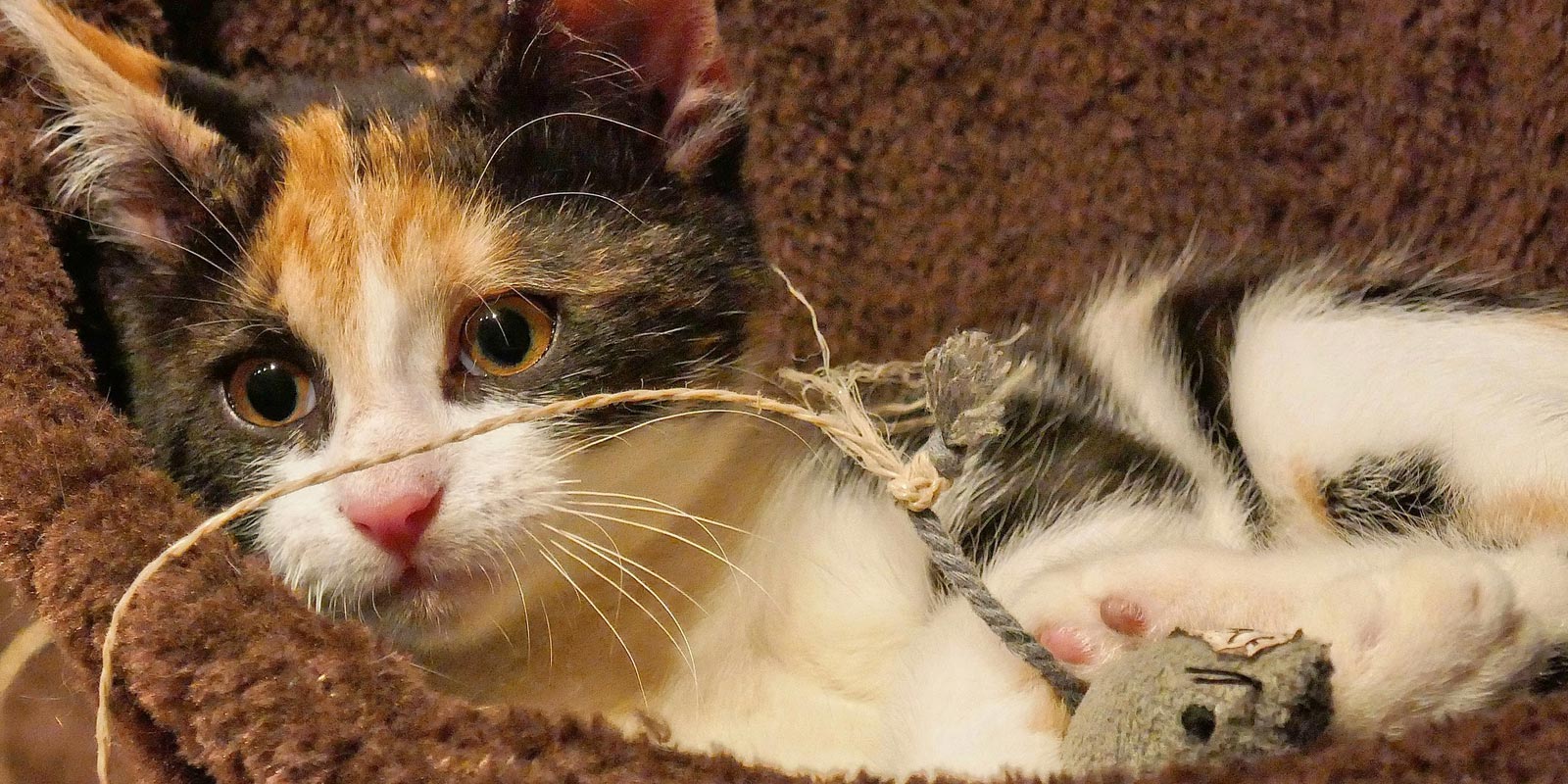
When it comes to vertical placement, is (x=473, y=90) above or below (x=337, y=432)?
above

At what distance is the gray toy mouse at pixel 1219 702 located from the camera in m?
0.51

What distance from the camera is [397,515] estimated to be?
1.98 feet

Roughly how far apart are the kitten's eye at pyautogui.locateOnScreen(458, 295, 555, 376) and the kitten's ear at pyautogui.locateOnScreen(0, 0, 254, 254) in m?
0.22

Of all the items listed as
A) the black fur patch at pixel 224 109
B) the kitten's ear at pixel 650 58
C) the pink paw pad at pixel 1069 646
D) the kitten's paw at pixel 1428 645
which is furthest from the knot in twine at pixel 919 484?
the black fur patch at pixel 224 109

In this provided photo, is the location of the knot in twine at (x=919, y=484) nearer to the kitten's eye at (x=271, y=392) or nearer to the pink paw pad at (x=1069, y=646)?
the pink paw pad at (x=1069, y=646)

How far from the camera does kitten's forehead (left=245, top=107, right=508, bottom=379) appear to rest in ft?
2.26

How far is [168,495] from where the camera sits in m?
0.70

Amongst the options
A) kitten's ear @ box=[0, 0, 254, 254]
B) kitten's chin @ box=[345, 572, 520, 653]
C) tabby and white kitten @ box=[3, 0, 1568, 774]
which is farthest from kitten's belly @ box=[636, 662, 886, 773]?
kitten's ear @ box=[0, 0, 254, 254]

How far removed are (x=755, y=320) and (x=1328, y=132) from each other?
0.78m

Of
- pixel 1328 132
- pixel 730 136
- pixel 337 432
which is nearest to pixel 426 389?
pixel 337 432

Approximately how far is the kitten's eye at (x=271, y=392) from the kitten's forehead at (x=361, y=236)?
35mm

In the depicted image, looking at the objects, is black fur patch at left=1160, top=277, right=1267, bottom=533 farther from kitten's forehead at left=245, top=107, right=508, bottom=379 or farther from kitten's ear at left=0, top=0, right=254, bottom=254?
kitten's ear at left=0, top=0, right=254, bottom=254

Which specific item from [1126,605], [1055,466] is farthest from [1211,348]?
[1126,605]

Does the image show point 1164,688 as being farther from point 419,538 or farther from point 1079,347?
point 1079,347
